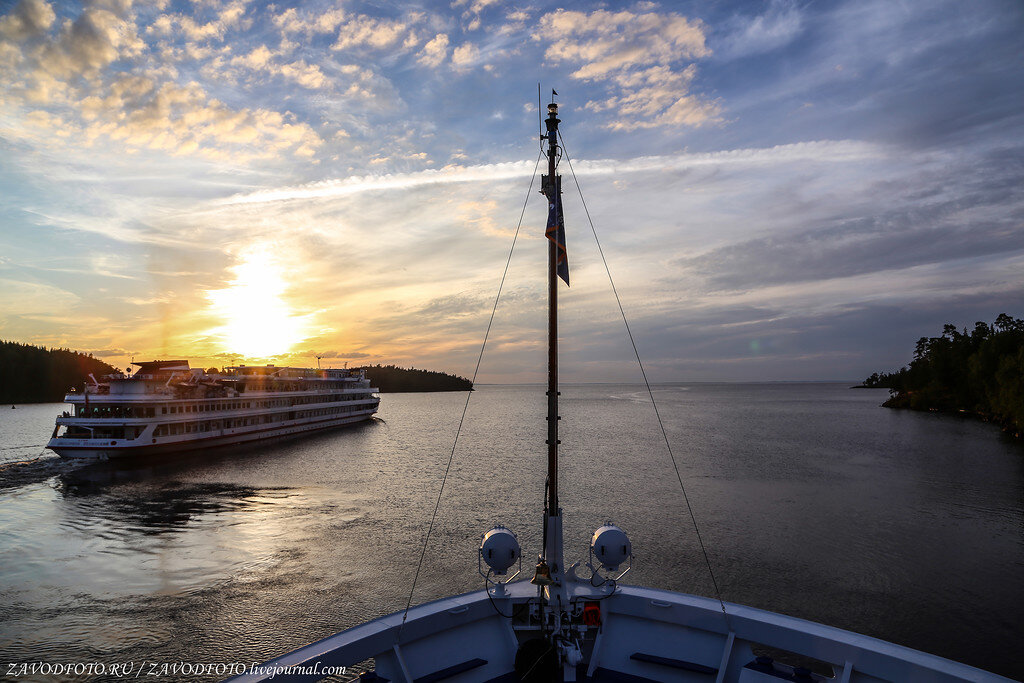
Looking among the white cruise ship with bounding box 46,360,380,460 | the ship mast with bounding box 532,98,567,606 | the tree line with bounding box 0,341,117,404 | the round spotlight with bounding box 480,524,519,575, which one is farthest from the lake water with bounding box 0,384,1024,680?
the tree line with bounding box 0,341,117,404

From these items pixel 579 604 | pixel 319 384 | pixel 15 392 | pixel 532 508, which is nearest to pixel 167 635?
pixel 579 604

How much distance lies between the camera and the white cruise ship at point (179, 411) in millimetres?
54688

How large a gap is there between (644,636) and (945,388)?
156 m

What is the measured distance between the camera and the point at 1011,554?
87.5ft

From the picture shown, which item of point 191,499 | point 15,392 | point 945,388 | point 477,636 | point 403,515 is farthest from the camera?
A: point 15,392

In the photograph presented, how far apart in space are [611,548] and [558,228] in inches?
263

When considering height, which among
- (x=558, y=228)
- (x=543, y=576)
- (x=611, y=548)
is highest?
(x=558, y=228)

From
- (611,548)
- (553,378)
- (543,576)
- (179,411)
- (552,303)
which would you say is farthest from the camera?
(179,411)

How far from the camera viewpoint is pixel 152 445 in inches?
2239

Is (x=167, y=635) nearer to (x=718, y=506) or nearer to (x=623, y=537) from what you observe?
(x=623, y=537)

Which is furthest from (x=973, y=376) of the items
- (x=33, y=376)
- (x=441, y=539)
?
(x=33, y=376)

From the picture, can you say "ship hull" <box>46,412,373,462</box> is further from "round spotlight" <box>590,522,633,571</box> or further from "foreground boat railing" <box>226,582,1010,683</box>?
"round spotlight" <box>590,522,633,571</box>

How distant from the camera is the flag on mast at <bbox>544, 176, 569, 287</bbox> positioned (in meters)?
10.7

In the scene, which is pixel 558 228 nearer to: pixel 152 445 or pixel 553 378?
pixel 553 378
